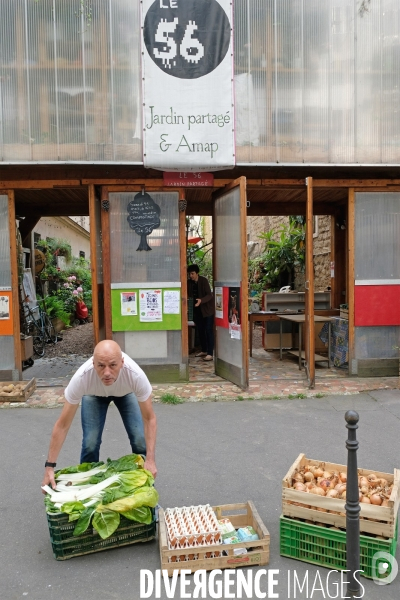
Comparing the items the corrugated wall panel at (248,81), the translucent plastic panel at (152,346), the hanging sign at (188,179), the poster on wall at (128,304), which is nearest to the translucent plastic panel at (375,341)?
the corrugated wall panel at (248,81)

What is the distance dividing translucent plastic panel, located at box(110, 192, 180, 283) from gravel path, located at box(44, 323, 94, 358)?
4.11m

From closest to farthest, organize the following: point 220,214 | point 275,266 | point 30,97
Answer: point 30,97
point 220,214
point 275,266

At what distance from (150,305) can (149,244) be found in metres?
0.98

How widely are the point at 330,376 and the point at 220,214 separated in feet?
11.0

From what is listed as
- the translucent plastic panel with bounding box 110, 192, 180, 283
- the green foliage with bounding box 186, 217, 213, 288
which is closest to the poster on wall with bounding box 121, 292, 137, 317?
the translucent plastic panel with bounding box 110, 192, 180, 283

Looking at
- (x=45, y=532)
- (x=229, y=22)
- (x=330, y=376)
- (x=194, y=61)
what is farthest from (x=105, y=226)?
(x=45, y=532)

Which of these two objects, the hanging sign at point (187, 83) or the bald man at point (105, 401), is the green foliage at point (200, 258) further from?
the bald man at point (105, 401)

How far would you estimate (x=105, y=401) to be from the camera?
4164 millimetres

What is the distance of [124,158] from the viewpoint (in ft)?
24.9

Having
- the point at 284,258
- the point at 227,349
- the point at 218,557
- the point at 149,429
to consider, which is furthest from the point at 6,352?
the point at 284,258

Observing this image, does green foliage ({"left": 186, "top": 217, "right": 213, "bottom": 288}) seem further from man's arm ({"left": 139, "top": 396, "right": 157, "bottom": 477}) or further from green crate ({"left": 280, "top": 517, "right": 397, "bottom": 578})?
green crate ({"left": 280, "top": 517, "right": 397, "bottom": 578})

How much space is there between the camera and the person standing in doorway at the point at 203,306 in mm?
9953

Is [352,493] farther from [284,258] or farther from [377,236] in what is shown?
[284,258]

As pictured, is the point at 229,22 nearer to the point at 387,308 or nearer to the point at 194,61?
the point at 194,61
